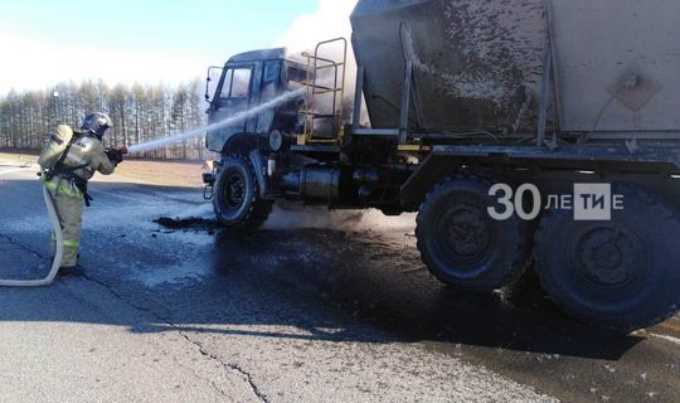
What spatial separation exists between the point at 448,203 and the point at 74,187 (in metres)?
3.88

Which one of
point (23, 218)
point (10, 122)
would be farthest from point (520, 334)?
point (10, 122)

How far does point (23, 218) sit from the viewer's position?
27.4 ft

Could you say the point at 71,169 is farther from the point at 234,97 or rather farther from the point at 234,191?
the point at 234,97

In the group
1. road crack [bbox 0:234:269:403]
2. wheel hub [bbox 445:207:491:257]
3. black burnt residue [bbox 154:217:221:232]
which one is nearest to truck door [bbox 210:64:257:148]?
black burnt residue [bbox 154:217:221:232]

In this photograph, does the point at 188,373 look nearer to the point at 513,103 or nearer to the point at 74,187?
the point at 74,187

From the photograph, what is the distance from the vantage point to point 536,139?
452 cm

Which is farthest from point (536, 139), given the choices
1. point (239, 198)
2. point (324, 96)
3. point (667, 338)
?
point (239, 198)

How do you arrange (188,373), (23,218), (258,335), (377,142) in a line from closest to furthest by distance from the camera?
(188,373) < (258,335) < (377,142) < (23,218)

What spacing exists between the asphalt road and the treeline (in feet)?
149

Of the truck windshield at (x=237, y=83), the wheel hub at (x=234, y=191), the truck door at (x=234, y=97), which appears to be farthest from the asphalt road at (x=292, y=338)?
the truck windshield at (x=237, y=83)

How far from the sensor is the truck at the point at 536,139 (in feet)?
12.5

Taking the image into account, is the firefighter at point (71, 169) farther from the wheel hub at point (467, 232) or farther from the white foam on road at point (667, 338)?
the white foam on road at point (667, 338)

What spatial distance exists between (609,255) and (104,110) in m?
58.9

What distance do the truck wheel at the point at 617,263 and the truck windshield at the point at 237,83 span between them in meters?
5.46
